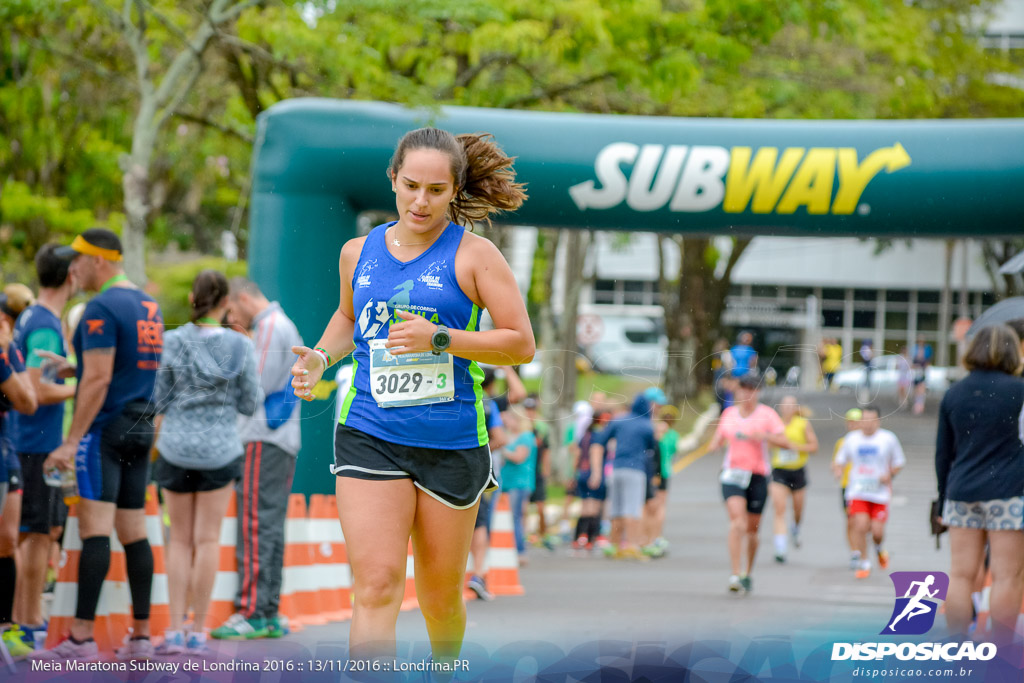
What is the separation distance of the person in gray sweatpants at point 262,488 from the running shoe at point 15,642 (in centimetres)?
108

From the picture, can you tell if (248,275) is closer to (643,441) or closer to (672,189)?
(672,189)

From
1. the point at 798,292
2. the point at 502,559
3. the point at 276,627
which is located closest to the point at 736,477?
the point at 502,559

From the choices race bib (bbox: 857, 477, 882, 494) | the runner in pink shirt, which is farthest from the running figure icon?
race bib (bbox: 857, 477, 882, 494)

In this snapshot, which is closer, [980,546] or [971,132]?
[980,546]

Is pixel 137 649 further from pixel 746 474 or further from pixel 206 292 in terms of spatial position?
pixel 746 474

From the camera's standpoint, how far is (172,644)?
5.26 meters

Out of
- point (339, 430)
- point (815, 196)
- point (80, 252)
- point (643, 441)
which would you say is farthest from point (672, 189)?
Result: point (643, 441)

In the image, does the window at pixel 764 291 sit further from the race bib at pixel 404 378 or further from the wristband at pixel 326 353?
the race bib at pixel 404 378

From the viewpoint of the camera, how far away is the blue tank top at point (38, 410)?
5.29 metres

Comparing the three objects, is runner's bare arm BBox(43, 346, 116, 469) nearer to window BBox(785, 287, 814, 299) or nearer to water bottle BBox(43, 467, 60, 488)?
water bottle BBox(43, 467, 60, 488)

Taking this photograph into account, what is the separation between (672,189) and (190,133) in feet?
41.2

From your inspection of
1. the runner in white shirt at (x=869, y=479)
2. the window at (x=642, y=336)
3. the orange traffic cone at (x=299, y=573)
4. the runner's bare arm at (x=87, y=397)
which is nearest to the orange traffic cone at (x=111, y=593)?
the runner's bare arm at (x=87, y=397)

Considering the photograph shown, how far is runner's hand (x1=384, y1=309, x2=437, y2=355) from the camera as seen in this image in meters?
3.16

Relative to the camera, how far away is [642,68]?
11.6m
